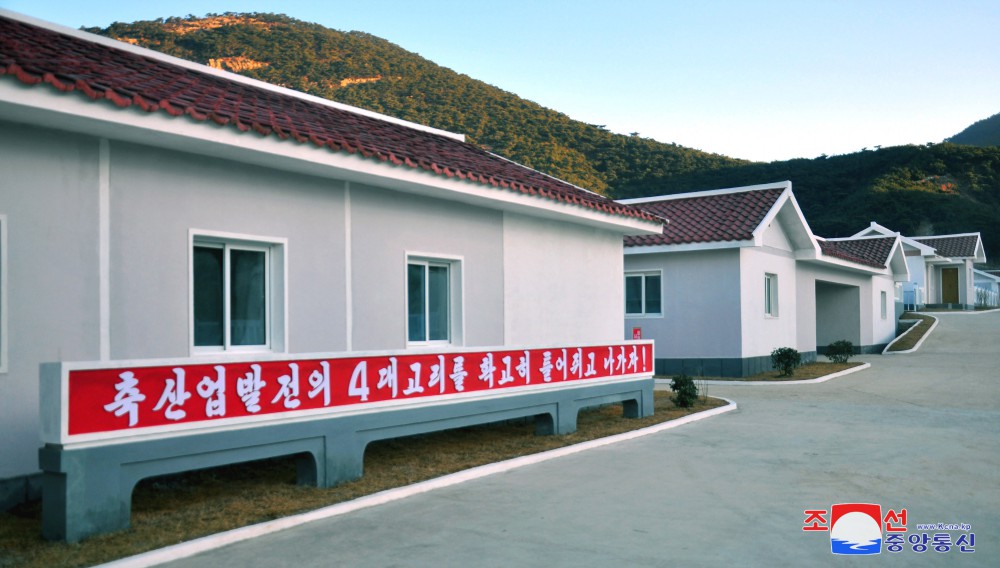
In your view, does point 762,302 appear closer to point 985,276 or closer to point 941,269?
point 941,269

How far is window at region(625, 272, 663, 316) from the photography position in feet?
67.3

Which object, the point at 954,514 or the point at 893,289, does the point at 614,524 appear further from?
the point at 893,289

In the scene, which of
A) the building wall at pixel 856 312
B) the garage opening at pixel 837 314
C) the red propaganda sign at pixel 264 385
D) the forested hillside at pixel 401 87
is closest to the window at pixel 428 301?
the red propaganda sign at pixel 264 385

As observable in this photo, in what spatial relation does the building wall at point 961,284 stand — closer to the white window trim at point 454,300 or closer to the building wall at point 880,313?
the building wall at point 880,313

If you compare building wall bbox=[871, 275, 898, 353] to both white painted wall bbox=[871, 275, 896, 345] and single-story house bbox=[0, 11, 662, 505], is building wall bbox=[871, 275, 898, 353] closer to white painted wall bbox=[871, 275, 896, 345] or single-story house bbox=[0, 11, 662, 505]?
white painted wall bbox=[871, 275, 896, 345]

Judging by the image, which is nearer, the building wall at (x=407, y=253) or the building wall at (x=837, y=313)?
the building wall at (x=407, y=253)

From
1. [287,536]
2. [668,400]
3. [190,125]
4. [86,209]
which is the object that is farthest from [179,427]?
[668,400]

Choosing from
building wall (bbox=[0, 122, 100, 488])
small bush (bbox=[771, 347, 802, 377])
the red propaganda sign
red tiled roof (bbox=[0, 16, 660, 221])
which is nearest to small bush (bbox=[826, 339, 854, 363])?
small bush (bbox=[771, 347, 802, 377])

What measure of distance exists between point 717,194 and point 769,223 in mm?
1944

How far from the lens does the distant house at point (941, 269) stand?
4403cm

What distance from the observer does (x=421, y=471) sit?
8234mm

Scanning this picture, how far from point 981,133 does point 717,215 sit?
130 metres

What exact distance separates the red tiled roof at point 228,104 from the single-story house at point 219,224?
0.10 ft
